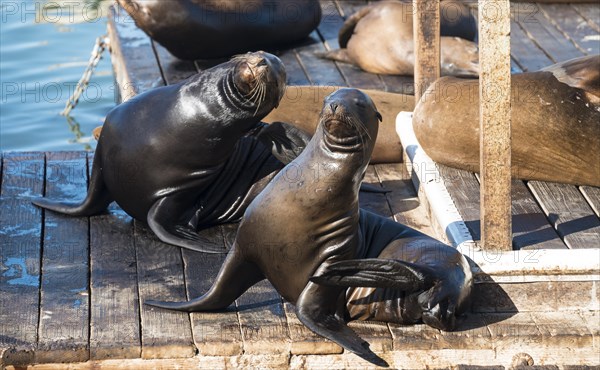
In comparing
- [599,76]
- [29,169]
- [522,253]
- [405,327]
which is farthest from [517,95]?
[29,169]

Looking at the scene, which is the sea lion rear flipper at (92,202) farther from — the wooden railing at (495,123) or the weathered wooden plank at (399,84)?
the weathered wooden plank at (399,84)

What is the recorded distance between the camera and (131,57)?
8.30 m

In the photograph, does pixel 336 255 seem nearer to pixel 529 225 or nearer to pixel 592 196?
pixel 529 225

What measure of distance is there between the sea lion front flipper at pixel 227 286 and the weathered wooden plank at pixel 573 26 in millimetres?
4357

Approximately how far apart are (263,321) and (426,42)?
7.96 feet

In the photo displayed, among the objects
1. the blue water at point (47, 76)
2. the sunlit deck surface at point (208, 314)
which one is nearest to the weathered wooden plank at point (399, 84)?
the sunlit deck surface at point (208, 314)

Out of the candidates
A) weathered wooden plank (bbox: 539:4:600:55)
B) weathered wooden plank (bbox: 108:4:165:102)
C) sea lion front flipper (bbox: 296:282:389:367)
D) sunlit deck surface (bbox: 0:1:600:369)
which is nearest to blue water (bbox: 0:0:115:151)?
weathered wooden plank (bbox: 108:4:165:102)

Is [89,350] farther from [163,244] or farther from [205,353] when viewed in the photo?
[163,244]

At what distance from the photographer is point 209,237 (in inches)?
223

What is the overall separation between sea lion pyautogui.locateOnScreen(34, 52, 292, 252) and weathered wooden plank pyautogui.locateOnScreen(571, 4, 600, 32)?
4.00m

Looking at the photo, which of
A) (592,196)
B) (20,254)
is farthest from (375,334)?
(20,254)

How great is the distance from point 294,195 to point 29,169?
252 centimetres

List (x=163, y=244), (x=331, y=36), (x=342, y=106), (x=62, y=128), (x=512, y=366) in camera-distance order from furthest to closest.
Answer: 1. (x=62, y=128)
2. (x=331, y=36)
3. (x=163, y=244)
4. (x=512, y=366)
5. (x=342, y=106)

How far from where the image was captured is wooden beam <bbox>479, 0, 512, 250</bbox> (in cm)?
468
